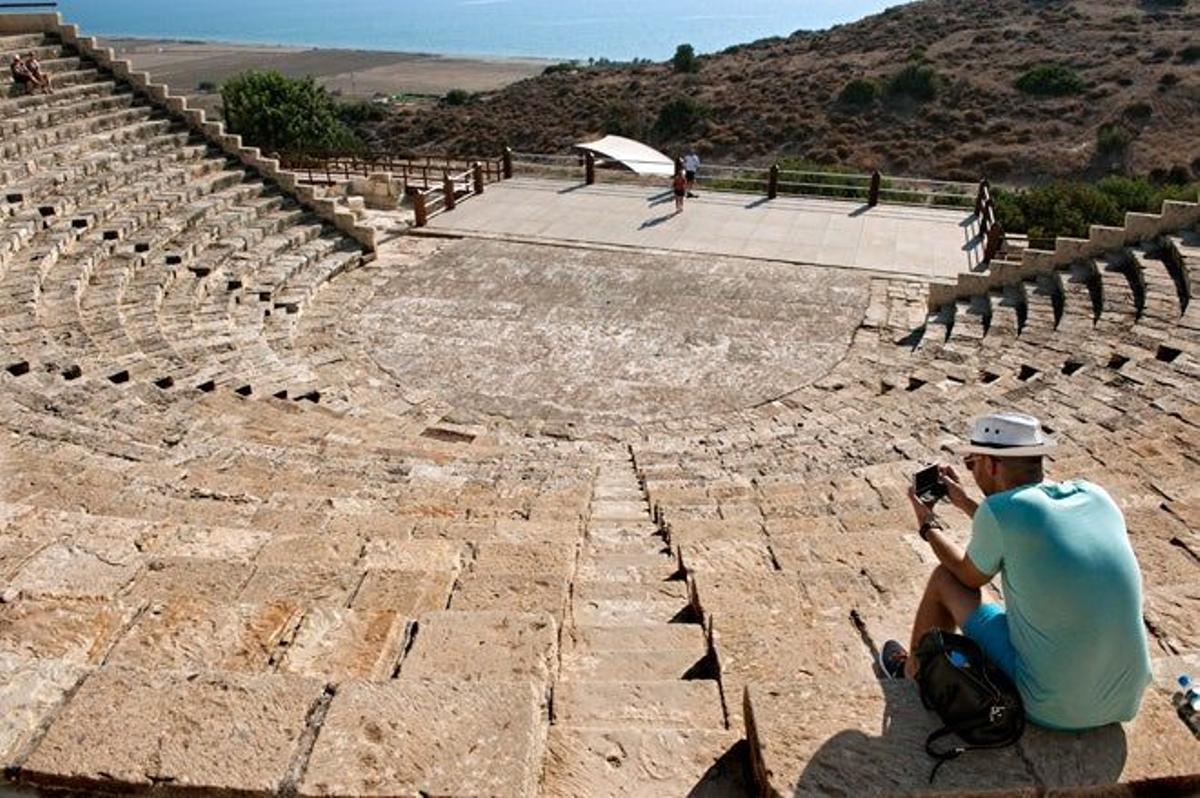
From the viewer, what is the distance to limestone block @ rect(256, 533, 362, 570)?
574 cm

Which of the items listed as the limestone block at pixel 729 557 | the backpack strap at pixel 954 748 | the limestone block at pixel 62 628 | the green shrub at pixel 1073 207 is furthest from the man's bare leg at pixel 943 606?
the green shrub at pixel 1073 207

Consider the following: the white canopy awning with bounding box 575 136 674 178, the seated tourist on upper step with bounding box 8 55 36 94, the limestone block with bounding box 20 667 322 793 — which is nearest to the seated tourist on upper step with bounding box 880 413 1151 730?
the limestone block with bounding box 20 667 322 793

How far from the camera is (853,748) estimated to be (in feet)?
10.6

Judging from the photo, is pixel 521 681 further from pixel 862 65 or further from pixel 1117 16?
pixel 1117 16

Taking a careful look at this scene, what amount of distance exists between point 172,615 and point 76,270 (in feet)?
35.9

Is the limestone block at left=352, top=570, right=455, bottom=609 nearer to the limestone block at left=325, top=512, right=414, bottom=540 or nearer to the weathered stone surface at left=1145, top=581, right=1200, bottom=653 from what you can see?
the limestone block at left=325, top=512, right=414, bottom=540

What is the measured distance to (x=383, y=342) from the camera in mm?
14211

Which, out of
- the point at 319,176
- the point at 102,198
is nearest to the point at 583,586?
the point at 102,198

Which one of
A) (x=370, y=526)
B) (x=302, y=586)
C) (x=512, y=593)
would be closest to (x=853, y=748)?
(x=512, y=593)

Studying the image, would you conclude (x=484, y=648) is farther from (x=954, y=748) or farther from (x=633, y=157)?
(x=633, y=157)

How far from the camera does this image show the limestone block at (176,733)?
122 inches

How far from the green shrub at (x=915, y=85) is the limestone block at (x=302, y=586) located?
2190 inches

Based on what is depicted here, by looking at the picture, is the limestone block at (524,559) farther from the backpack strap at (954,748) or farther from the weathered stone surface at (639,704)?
the backpack strap at (954,748)

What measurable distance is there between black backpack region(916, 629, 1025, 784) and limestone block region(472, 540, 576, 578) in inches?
110
